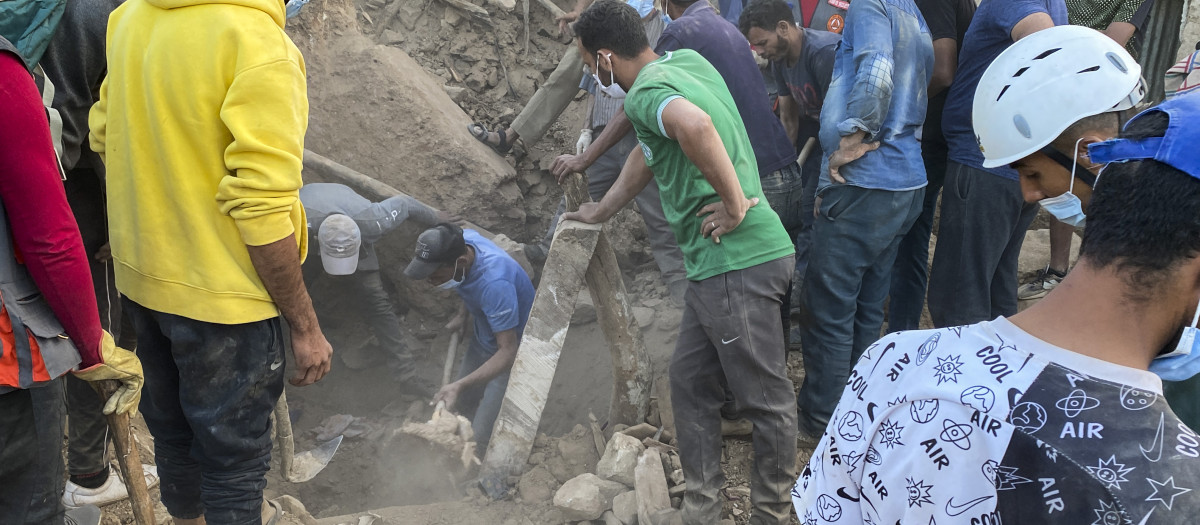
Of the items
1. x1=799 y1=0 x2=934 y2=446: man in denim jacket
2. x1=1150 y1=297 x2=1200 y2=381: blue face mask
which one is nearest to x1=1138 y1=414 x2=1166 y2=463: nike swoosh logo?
x1=1150 y1=297 x2=1200 y2=381: blue face mask

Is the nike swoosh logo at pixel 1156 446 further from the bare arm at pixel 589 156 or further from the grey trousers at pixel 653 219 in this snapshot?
the grey trousers at pixel 653 219

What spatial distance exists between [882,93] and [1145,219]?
8.20 ft

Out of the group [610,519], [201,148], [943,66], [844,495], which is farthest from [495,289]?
[844,495]

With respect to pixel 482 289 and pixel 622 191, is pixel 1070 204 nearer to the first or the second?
pixel 622 191

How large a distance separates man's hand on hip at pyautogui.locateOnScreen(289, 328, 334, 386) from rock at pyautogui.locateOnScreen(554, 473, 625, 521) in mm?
1328

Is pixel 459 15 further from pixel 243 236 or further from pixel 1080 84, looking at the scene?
pixel 1080 84

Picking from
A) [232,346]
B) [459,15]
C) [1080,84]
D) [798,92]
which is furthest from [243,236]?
[459,15]

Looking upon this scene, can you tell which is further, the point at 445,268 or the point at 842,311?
the point at 445,268

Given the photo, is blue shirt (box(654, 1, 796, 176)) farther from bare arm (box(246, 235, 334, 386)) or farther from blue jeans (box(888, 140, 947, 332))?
bare arm (box(246, 235, 334, 386))

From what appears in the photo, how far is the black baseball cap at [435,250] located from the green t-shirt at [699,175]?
185 centimetres

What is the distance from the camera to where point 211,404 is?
2264mm

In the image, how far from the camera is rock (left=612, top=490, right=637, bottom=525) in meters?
3.24

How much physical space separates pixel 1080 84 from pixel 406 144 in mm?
5116

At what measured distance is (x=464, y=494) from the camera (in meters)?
3.90
